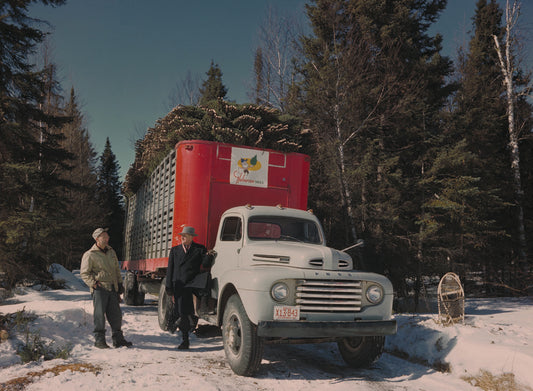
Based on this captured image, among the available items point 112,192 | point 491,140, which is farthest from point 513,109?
point 112,192

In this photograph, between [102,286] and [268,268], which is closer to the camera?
[268,268]

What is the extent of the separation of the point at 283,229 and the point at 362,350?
207 centimetres

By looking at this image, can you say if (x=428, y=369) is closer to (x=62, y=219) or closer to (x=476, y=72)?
(x=62, y=219)

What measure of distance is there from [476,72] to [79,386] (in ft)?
83.9

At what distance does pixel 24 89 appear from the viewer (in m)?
13.1

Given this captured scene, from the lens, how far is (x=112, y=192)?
50281 millimetres

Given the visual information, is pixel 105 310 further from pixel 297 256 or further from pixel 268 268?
pixel 297 256

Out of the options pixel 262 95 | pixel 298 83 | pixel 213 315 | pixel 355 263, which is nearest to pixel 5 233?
pixel 213 315

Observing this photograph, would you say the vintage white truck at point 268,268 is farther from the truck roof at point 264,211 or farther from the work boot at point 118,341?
the work boot at point 118,341

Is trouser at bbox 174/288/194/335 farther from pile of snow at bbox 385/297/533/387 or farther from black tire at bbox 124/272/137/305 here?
black tire at bbox 124/272/137/305

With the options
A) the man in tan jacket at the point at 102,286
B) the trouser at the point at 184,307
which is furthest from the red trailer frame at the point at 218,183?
the man in tan jacket at the point at 102,286

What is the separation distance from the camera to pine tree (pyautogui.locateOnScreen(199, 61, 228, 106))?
96.6ft

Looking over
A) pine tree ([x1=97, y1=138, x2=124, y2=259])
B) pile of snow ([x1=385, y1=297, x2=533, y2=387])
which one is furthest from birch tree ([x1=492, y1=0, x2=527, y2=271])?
pine tree ([x1=97, y1=138, x2=124, y2=259])

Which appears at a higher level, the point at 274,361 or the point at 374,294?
the point at 374,294
